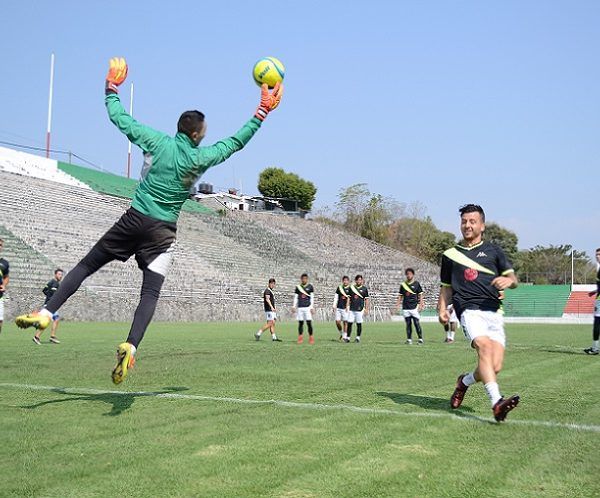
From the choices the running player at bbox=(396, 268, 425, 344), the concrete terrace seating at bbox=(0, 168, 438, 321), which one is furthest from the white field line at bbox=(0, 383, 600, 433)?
the concrete terrace seating at bbox=(0, 168, 438, 321)

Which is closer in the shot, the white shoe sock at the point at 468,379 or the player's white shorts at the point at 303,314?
the white shoe sock at the point at 468,379

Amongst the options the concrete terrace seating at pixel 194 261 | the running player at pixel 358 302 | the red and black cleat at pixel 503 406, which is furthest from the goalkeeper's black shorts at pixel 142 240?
the concrete terrace seating at pixel 194 261

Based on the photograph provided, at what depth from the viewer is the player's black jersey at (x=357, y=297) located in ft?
73.5

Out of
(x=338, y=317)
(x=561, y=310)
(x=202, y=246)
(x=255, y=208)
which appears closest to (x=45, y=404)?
(x=338, y=317)

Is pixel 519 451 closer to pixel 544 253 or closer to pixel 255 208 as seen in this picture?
pixel 255 208

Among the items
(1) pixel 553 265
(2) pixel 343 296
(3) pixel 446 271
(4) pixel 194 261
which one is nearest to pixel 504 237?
(1) pixel 553 265

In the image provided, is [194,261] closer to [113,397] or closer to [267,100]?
[113,397]

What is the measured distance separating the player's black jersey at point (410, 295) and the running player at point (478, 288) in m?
14.5

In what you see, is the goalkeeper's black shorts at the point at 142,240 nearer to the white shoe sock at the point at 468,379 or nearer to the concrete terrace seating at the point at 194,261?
the white shoe sock at the point at 468,379

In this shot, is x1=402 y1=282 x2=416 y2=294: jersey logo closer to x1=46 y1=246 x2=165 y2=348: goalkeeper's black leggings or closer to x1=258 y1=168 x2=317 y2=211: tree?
x1=46 y1=246 x2=165 y2=348: goalkeeper's black leggings

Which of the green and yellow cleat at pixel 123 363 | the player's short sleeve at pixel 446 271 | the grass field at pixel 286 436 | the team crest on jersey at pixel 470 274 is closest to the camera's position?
the grass field at pixel 286 436

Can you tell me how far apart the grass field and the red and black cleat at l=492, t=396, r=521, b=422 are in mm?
84

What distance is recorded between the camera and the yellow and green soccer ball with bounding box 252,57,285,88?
22.6ft

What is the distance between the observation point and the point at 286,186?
293 ft
